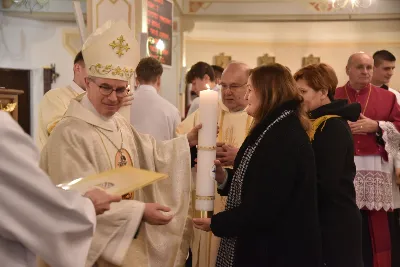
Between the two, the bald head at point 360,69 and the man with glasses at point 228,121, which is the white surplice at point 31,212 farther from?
the bald head at point 360,69

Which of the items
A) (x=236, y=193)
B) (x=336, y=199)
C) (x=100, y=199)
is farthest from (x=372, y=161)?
(x=100, y=199)

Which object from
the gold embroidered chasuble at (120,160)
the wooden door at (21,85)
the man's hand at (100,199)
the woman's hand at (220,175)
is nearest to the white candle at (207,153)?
the woman's hand at (220,175)

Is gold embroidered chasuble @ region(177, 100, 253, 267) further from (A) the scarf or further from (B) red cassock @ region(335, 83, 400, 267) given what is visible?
(B) red cassock @ region(335, 83, 400, 267)

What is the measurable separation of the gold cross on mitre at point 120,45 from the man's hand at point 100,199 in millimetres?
1100

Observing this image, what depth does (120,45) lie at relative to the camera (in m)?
2.91

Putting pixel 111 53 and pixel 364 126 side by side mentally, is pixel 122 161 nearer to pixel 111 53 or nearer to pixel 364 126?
pixel 111 53

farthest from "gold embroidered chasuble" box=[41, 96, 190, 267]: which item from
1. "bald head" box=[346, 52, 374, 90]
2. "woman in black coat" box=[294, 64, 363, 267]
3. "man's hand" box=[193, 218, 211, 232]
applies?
"bald head" box=[346, 52, 374, 90]

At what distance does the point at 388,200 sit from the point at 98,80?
2583 millimetres

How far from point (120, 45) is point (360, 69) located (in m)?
2.24

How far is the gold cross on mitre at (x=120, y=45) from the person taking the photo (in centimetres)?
289

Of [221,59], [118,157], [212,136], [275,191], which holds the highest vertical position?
[221,59]

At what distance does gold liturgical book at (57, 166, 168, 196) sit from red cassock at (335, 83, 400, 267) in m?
2.49

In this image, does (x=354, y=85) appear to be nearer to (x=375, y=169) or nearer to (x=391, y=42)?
(x=375, y=169)

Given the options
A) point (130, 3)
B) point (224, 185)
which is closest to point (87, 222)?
point (224, 185)
